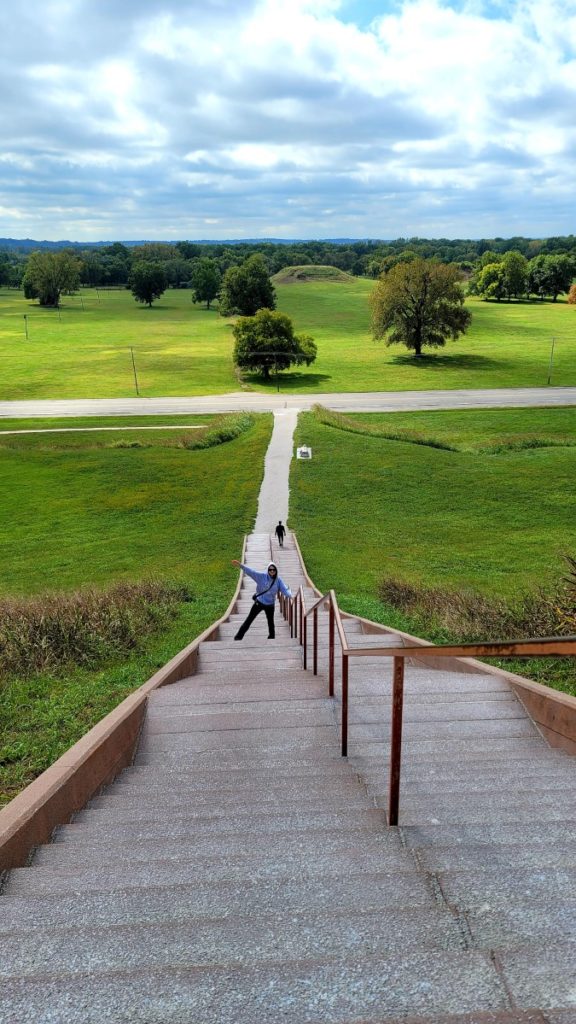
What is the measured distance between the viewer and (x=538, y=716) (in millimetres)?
5980

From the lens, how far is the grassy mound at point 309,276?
15262 cm

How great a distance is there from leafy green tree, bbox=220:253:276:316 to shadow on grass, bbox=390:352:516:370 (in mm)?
33233

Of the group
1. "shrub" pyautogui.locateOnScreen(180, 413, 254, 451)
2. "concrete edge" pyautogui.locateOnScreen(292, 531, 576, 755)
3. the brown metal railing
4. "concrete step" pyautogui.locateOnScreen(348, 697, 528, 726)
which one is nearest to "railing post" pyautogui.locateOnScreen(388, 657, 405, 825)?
the brown metal railing

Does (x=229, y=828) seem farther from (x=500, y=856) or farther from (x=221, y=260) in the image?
(x=221, y=260)

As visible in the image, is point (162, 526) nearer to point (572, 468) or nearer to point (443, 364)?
point (572, 468)

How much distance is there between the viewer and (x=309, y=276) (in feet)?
507

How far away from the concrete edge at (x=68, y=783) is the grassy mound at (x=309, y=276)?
153002 mm

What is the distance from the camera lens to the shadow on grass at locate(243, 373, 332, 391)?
219 ft

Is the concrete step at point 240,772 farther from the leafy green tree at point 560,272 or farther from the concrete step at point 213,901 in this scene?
→ the leafy green tree at point 560,272

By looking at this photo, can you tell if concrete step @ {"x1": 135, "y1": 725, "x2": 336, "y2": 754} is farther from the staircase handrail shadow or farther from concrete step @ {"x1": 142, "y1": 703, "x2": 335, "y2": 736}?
the staircase handrail shadow

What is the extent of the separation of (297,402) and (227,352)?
99.0 feet

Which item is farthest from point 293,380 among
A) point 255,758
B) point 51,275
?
point 51,275

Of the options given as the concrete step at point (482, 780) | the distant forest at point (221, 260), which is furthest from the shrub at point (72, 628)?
the distant forest at point (221, 260)

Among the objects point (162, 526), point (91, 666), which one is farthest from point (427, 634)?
point (162, 526)
